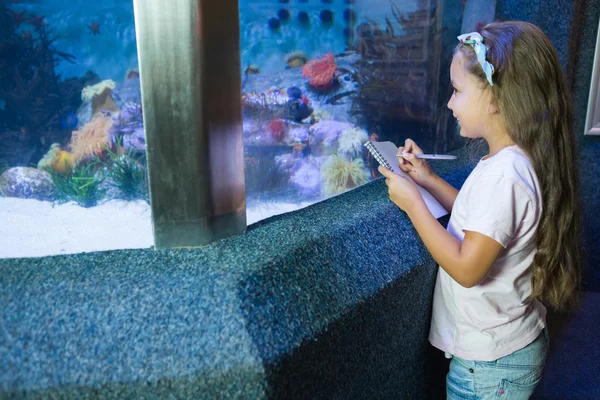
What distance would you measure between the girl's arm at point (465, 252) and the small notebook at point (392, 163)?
0.24 m

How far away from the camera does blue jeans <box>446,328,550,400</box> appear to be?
46.1 inches

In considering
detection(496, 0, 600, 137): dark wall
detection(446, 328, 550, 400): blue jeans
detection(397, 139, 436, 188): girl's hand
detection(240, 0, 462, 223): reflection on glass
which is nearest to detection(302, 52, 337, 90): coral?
detection(240, 0, 462, 223): reflection on glass

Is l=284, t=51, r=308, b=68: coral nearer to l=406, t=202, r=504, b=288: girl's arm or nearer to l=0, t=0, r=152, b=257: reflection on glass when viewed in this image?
l=0, t=0, r=152, b=257: reflection on glass

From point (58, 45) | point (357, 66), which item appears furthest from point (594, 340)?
point (58, 45)

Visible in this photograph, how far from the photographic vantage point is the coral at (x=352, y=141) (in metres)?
1.65

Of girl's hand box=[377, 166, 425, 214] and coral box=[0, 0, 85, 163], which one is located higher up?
coral box=[0, 0, 85, 163]

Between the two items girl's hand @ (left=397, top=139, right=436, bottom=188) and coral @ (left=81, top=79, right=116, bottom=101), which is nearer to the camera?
coral @ (left=81, top=79, right=116, bottom=101)

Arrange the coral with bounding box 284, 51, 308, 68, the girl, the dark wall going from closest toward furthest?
1. the girl
2. the coral with bounding box 284, 51, 308, 68
3. the dark wall

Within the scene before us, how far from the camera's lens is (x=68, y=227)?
1051mm

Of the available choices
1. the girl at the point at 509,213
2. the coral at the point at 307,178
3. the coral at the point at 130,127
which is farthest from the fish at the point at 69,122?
the girl at the point at 509,213

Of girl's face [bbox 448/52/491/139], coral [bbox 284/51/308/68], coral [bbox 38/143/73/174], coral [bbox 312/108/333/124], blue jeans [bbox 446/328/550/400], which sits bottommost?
blue jeans [bbox 446/328/550/400]

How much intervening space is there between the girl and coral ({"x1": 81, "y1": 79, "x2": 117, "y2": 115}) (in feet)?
2.61

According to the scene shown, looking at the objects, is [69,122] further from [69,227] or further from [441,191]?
[441,191]

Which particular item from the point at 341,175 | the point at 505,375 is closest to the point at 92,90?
the point at 341,175
